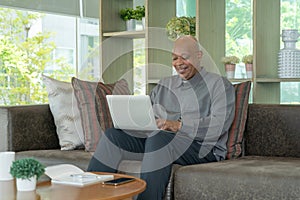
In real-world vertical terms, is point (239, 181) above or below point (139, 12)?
below

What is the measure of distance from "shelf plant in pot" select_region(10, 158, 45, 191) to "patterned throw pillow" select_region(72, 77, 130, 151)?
1187 mm

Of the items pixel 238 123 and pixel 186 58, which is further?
pixel 186 58

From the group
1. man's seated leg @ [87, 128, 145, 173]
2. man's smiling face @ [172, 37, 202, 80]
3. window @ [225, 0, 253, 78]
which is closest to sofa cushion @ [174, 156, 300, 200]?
man's seated leg @ [87, 128, 145, 173]

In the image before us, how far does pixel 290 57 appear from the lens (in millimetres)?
3982

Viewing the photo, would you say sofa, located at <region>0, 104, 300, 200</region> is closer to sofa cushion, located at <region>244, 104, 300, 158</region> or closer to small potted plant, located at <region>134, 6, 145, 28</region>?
sofa cushion, located at <region>244, 104, 300, 158</region>

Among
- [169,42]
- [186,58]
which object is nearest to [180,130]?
[186,58]

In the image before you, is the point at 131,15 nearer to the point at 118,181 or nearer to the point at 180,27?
the point at 180,27

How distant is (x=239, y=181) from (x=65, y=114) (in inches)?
55.9

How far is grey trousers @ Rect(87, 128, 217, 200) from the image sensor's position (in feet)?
9.35

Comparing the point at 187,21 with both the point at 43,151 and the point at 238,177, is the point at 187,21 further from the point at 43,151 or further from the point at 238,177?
the point at 238,177

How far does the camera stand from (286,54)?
13.1ft

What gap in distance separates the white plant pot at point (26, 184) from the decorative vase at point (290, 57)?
2.27 meters

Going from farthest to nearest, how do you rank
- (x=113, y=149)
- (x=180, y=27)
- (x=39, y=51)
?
1. (x=39, y=51)
2. (x=180, y=27)
3. (x=113, y=149)

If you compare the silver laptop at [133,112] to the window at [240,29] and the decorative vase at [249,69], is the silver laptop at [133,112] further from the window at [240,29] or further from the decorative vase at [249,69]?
the window at [240,29]
